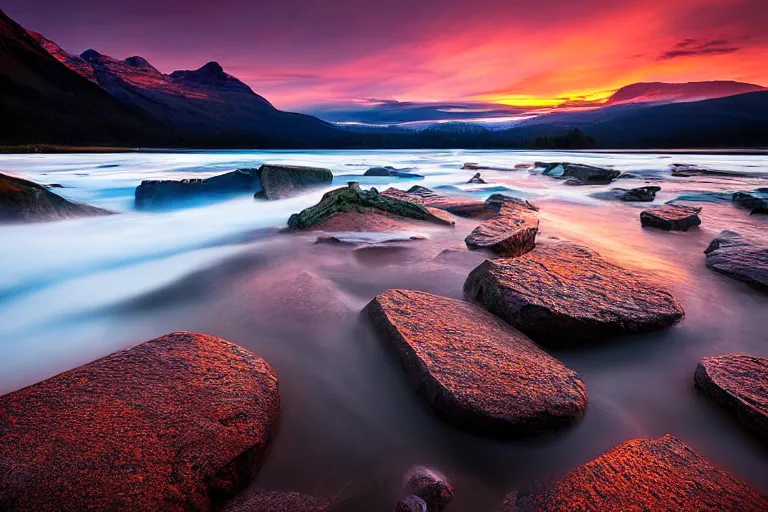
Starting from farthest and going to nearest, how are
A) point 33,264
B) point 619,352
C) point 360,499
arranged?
point 33,264, point 619,352, point 360,499

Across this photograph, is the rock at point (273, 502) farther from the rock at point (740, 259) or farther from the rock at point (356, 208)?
the rock at point (356, 208)

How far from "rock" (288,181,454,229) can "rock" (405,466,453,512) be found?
15.3ft

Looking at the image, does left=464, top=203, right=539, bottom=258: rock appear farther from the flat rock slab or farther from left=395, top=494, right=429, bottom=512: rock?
left=395, top=494, right=429, bottom=512: rock

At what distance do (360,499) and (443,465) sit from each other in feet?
1.32

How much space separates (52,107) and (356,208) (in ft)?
343

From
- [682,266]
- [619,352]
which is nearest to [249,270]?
[619,352]

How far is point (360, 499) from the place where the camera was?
153 cm

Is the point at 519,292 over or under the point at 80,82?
under

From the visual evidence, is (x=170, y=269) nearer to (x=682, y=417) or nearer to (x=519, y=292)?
(x=519, y=292)

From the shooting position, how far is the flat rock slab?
55.8 inches

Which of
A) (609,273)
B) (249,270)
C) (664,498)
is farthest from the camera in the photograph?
(249,270)

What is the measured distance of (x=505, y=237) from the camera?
466 centimetres

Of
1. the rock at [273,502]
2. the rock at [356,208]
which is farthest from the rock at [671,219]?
Result: the rock at [273,502]

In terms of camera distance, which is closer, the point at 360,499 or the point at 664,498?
the point at 664,498
